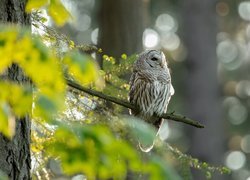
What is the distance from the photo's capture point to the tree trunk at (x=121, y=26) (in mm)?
5914

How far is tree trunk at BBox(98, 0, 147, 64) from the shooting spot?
591cm

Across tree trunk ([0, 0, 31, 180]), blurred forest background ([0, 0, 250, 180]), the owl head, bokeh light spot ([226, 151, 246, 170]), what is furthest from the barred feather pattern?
bokeh light spot ([226, 151, 246, 170])

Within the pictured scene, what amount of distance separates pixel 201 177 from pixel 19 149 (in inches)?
324

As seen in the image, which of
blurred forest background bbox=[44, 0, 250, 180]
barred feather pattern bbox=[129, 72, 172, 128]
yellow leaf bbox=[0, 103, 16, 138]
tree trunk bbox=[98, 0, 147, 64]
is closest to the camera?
yellow leaf bbox=[0, 103, 16, 138]

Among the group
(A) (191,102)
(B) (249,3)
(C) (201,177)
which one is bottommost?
(C) (201,177)

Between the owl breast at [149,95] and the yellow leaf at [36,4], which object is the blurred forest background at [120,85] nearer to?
the yellow leaf at [36,4]

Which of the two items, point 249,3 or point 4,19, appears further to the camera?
point 249,3

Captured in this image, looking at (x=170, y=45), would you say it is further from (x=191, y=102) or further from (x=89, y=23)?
(x=191, y=102)

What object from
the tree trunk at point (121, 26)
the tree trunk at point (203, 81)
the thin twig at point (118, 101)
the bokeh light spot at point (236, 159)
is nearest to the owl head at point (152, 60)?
the tree trunk at point (121, 26)

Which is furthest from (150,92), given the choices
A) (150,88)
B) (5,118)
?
(5,118)

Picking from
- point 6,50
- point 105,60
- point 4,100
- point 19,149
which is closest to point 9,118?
point 4,100

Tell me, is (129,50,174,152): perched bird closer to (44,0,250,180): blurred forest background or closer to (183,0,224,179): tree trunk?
(44,0,250,180): blurred forest background

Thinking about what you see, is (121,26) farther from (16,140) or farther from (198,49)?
(198,49)

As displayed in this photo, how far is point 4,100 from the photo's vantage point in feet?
5.02
